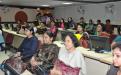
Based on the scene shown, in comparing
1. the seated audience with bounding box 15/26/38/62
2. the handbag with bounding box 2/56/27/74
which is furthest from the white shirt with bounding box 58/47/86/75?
the seated audience with bounding box 15/26/38/62

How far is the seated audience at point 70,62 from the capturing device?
301 cm

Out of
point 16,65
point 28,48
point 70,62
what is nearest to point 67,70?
point 70,62

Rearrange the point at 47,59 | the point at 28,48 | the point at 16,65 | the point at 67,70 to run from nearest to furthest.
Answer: the point at 67,70, the point at 47,59, the point at 16,65, the point at 28,48

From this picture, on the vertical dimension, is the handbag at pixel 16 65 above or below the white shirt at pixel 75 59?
below

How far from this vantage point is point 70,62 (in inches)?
122

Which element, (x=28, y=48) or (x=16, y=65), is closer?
(x=16, y=65)

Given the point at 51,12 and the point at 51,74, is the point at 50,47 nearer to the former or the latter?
the point at 51,74

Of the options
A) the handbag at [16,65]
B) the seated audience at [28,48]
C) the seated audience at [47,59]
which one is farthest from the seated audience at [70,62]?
the seated audience at [28,48]

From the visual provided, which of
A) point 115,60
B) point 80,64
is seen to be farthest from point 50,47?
point 115,60

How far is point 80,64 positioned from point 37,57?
3.08 ft

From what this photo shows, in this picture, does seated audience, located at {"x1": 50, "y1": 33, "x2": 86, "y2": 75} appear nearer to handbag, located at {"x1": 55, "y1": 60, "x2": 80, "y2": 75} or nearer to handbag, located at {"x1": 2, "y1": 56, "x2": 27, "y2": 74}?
handbag, located at {"x1": 55, "y1": 60, "x2": 80, "y2": 75}

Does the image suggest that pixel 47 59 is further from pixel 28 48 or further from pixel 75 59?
pixel 28 48

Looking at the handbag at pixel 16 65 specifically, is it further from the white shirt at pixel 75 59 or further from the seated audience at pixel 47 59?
the white shirt at pixel 75 59

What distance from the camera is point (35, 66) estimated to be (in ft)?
11.8
